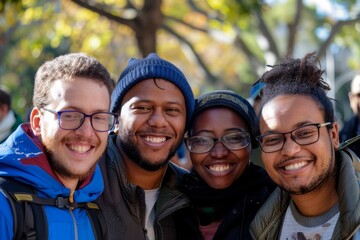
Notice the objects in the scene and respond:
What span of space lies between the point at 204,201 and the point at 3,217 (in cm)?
165

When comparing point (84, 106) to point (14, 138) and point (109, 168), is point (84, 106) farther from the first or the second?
point (109, 168)

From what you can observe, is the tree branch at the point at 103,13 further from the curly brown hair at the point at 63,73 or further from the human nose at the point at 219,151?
the curly brown hair at the point at 63,73

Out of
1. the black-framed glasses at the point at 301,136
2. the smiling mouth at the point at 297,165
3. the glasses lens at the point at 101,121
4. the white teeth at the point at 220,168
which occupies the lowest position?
the smiling mouth at the point at 297,165

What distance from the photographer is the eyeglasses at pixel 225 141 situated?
4.18 m

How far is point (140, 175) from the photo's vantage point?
4.18 m

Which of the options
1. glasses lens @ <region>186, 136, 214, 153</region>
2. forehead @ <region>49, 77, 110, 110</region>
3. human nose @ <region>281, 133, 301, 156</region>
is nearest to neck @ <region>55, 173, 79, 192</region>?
forehead @ <region>49, 77, 110, 110</region>

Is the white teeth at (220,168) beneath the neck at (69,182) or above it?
above

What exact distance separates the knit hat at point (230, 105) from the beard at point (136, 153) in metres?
0.33

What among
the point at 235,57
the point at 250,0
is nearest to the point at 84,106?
the point at 250,0

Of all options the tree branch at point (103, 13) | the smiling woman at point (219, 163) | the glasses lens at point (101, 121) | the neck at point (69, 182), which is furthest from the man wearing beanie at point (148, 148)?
the tree branch at point (103, 13)

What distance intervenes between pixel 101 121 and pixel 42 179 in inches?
19.0

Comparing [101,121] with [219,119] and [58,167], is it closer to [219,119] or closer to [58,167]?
[58,167]

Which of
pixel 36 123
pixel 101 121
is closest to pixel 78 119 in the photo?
pixel 101 121

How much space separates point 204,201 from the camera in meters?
4.13
